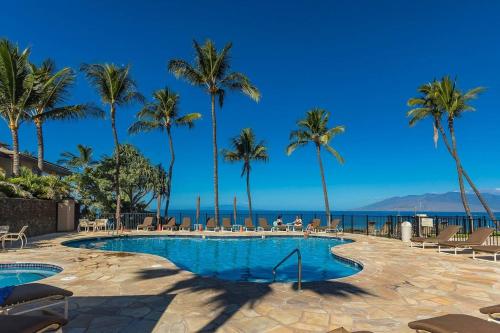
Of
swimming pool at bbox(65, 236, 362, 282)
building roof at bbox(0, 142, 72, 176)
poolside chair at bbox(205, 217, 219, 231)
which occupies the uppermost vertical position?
building roof at bbox(0, 142, 72, 176)

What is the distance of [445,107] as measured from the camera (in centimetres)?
2217

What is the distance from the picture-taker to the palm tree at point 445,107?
21859mm

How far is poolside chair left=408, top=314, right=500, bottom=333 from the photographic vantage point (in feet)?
9.31

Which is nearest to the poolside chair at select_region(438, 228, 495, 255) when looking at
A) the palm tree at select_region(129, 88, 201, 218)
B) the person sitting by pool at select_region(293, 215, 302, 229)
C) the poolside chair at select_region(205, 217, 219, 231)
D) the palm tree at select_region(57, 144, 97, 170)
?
the person sitting by pool at select_region(293, 215, 302, 229)

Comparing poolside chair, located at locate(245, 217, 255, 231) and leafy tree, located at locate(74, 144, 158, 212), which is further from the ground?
leafy tree, located at locate(74, 144, 158, 212)

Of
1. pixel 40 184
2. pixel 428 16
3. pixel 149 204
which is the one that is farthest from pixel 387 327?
pixel 149 204

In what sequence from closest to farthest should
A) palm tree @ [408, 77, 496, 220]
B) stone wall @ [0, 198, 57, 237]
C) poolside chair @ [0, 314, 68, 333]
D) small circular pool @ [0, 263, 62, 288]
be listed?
poolside chair @ [0, 314, 68, 333] < small circular pool @ [0, 263, 62, 288] < stone wall @ [0, 198, 57, 237] < palm tree @ [408, 77, 496, 220]

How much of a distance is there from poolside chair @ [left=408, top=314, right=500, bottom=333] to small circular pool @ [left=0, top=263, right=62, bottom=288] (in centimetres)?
822

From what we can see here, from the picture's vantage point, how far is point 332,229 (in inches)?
774

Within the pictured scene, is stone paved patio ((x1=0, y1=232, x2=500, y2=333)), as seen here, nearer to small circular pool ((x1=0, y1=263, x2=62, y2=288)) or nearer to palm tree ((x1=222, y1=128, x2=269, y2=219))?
small circular pool ((x1=0, y1=263, x2=62, y2=288))

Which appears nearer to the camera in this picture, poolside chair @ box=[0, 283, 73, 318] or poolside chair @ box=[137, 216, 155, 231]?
poolside chair @ box=[0, 283, 73, 318]

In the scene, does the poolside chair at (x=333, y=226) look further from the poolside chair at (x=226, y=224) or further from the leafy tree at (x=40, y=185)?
the leafy tree at (x=40, y=185)

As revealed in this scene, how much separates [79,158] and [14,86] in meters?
16.8

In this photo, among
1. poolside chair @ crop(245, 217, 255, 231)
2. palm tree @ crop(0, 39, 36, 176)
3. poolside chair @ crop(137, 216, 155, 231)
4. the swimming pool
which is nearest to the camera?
the swimming pool
